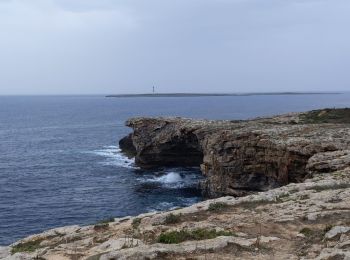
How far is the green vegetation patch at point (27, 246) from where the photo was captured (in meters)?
17.0

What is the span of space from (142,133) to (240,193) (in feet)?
95.3

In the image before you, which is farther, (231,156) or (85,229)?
(231,156)

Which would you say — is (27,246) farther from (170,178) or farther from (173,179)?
(170,178)

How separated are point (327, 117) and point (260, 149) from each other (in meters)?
21.5

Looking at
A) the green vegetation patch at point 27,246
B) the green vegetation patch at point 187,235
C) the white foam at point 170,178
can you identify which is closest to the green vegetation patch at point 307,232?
the green vegetation patch at point 187,235

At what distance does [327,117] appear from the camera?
66.4 meters

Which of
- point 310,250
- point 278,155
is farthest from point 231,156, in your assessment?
→ point 310,250

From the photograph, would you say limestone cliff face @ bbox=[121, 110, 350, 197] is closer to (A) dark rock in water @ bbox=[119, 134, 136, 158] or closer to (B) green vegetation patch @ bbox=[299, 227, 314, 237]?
(B) green vegetation patch @ bbox=[299, 227, 314, 237]

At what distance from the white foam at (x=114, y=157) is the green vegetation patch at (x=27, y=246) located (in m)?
60.4

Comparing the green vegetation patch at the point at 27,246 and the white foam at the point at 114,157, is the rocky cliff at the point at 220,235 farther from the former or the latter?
the white foam at the point at 114,157

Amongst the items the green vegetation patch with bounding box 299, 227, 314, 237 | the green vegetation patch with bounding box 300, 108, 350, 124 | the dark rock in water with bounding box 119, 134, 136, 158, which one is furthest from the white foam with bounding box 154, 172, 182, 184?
the green vegetation patch with bounding box 299, 227, 314, 237

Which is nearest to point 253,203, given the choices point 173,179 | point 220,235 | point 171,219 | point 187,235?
point 171,219

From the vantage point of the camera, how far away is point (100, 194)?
58438 mm

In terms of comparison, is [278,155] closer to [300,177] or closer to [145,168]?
[300,177]
